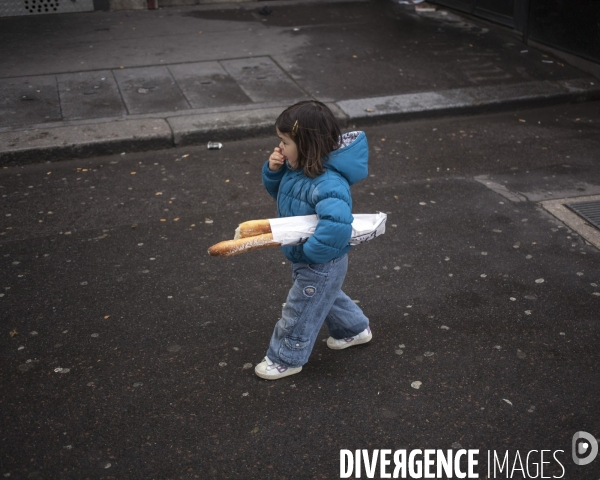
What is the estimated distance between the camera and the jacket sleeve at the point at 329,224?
2994 mm

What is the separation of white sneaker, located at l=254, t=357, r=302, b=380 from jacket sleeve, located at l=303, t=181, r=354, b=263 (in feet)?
2.45

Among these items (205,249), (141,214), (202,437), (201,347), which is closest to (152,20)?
(141,214)

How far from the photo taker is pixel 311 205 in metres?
3.16

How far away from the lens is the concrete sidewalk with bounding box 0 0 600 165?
683 cm

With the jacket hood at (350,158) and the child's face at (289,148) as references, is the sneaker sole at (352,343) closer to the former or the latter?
the jacket hood at (350,158)

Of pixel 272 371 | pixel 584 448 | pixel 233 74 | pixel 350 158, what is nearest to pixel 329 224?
pixel 350 158

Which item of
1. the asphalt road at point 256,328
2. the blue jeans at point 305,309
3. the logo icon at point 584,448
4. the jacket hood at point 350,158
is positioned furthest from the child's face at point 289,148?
the logo icon at point 584,448

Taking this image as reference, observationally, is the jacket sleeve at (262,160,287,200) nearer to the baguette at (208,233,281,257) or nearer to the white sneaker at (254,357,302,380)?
the baguette at (208,233,281,257)

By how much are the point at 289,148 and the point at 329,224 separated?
41 centimetres

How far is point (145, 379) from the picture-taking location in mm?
3570

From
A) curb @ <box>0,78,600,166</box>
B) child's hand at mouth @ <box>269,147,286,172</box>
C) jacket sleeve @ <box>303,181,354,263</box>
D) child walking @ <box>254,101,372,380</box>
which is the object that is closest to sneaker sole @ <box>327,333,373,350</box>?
child walking @ <box>254,101,372,380</box>

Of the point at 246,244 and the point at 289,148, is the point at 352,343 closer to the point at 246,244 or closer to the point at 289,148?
the point at 246,244

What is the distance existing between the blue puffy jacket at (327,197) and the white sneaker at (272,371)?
24.1 inches

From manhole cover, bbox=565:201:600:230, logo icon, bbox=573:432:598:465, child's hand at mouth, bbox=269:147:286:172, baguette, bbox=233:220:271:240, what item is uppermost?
child's hand at mouth, bbox=269:147:286:172
